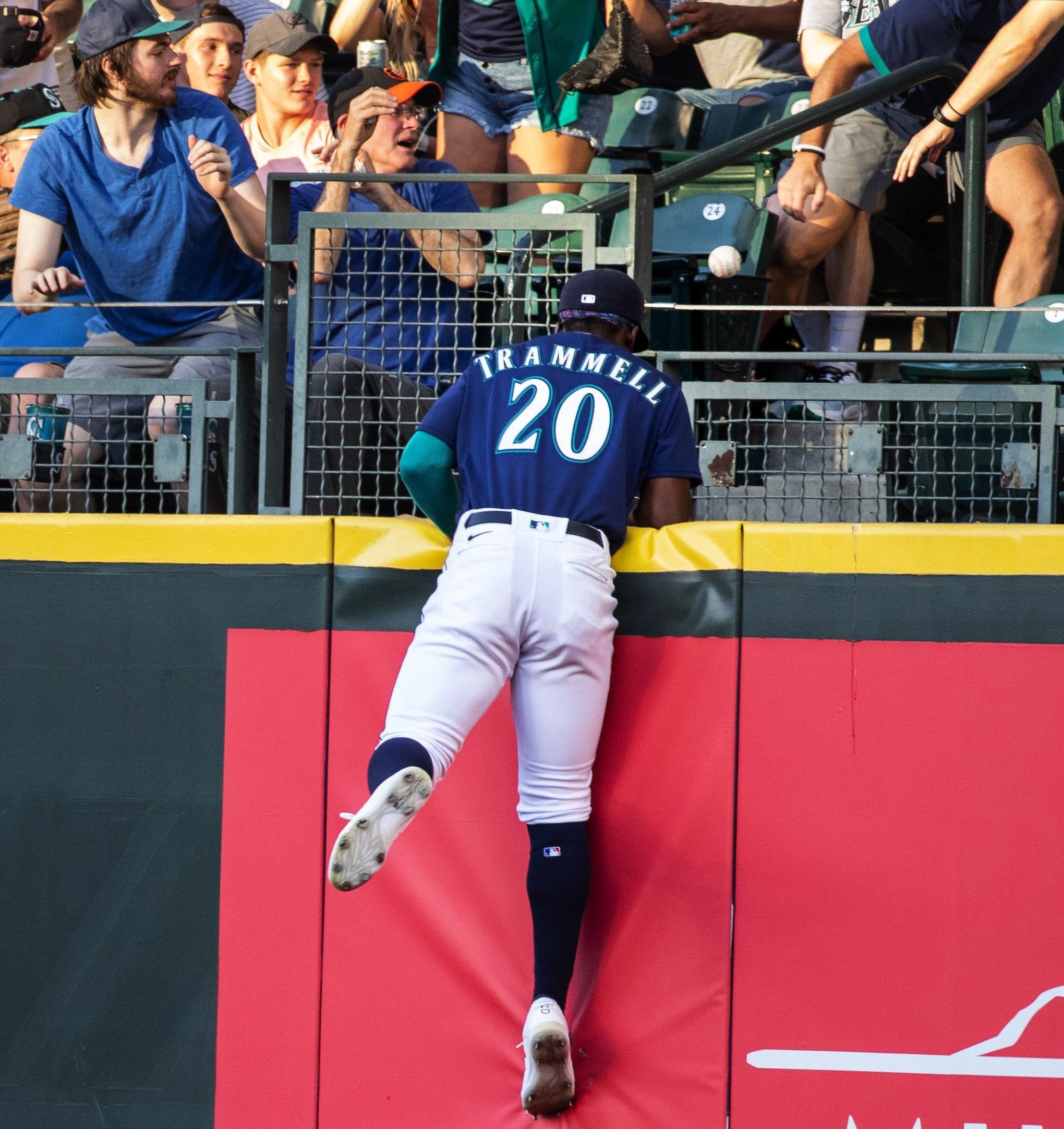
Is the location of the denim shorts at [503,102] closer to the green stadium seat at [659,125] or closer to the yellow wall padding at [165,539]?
the green stadium seat at [659,125]

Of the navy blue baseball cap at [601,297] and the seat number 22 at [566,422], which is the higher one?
the navy blue baseball cap at [601,297]

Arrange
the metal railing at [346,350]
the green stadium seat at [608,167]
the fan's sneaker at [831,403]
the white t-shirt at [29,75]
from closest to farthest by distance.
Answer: the metal railing at [346,350] → the fan's sneaker at [831,403] → the green stadium seat at [608,167] → the white t-shirt at [29,75]

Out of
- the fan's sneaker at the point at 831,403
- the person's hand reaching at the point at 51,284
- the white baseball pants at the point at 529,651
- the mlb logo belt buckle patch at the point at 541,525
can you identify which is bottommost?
the white baseball pants at the point at 529,651

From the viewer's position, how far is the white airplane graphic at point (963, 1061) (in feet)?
9.36

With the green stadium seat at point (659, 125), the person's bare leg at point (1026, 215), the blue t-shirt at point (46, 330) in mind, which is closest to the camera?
the blue t-shirt at point (46, 330)

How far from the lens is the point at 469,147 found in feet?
18.7

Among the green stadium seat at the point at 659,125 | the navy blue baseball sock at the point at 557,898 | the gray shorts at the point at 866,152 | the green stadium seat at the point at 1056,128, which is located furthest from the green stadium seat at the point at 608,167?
the navy blue baseball sock at the point at 557,898

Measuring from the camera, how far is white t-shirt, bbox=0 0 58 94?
6.23 metres

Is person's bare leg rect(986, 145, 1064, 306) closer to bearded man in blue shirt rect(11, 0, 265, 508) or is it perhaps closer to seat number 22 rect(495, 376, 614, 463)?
seat number 22 rect(495, 376, 614, 463)

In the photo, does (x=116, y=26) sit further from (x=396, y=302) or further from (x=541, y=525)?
(x=541, y=525)

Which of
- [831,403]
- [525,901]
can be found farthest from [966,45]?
[525,901]

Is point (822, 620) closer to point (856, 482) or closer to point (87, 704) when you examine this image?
point (856, 482)

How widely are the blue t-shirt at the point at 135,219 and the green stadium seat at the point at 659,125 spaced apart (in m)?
2.05

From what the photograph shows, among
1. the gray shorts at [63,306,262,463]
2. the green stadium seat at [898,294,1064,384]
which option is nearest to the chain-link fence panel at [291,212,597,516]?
the gray shorts at [63,306,262,463]
